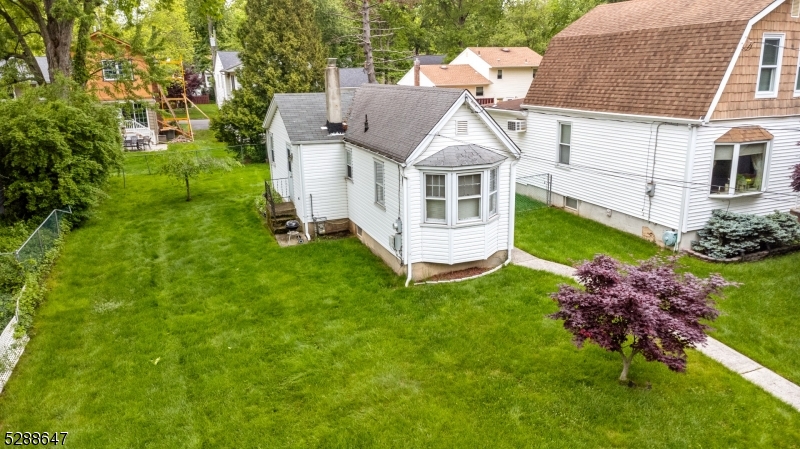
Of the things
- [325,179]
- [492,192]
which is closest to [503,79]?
[325,179]

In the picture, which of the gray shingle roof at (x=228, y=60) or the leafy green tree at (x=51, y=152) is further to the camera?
the gray shingle roof at (x=228, y=60)

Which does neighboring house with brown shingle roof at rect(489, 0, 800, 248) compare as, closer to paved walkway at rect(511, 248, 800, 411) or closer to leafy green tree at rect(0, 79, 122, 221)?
paved walkway at rect(511, 248, 800, 411)

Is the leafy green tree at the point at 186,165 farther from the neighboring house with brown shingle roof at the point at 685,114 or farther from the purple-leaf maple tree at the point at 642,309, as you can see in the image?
the purple-leaf maple tree at the point at 642,309

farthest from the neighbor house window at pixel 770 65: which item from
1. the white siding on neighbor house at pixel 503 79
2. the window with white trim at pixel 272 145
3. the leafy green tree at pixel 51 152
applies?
the white siding on neighbor house at pixel 503 79

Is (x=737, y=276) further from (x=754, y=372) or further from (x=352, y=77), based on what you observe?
(x=352, y=77)

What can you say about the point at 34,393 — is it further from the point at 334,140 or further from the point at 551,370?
the point at 334,140

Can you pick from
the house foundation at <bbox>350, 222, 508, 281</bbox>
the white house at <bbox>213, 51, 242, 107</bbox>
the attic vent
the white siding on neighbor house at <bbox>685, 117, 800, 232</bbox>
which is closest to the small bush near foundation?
the white siding on neighbor house at <bbox>685, 117, 800, 232</bbox>
